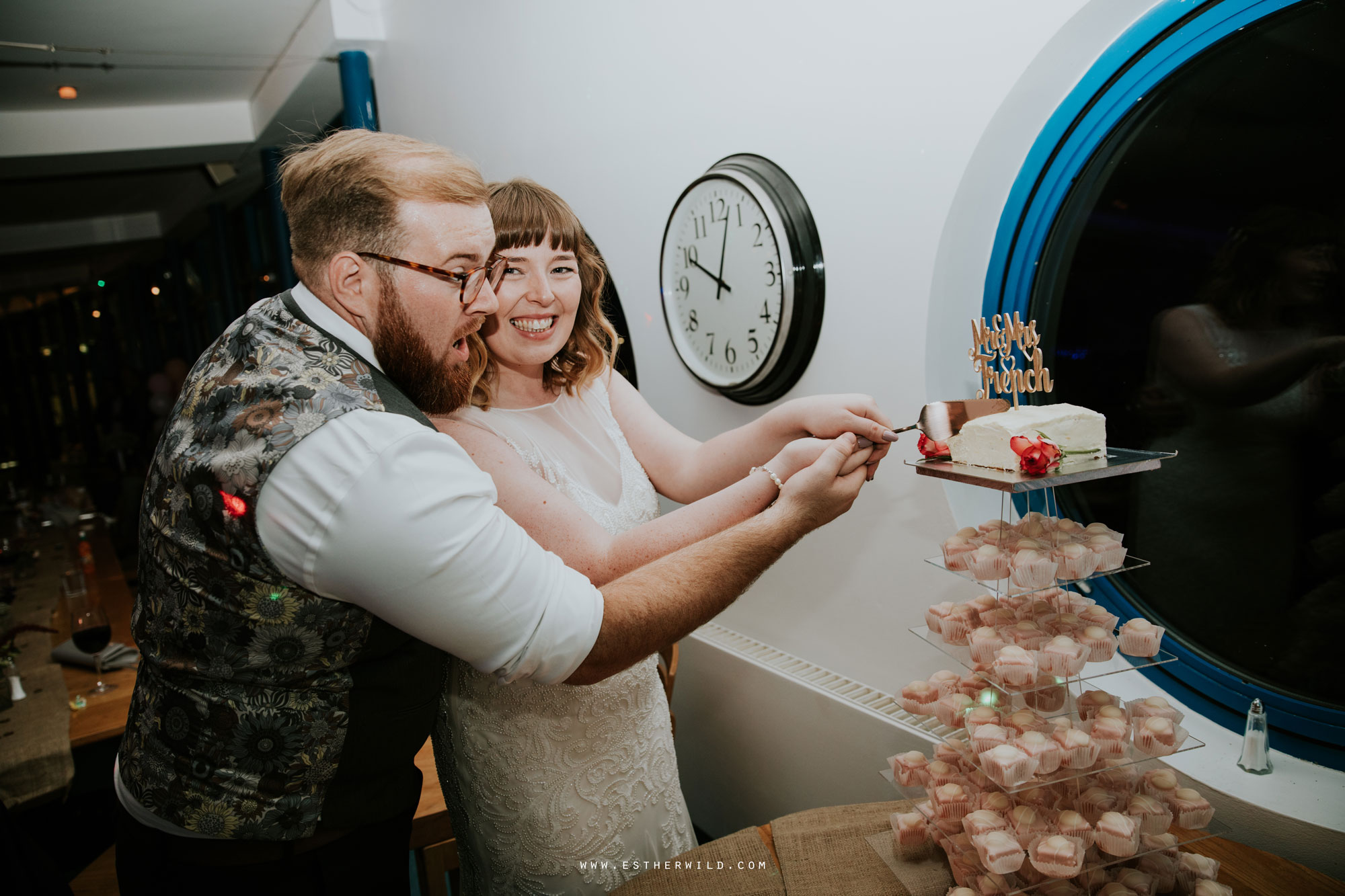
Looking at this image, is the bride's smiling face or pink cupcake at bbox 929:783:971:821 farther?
the bride's smiling face

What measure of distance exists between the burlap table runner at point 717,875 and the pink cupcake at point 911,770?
256 millimetres

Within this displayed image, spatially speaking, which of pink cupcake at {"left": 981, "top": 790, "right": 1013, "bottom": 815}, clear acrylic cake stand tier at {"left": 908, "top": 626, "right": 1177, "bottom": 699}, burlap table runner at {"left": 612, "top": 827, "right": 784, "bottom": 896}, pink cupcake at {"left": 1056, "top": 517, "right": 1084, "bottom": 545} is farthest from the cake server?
burlap table runner at {"left": 612, "top": 827, "right": 784, "bottom": 896}

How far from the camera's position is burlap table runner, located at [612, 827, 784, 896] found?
4.07 feet

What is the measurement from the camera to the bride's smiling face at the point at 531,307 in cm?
155

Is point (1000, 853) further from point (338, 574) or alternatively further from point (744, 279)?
point (744, 279)

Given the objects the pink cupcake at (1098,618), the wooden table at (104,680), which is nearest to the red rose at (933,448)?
the pink cupcake at (1098,618)

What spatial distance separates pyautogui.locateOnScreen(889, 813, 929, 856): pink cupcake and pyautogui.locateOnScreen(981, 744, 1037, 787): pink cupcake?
0.76ft

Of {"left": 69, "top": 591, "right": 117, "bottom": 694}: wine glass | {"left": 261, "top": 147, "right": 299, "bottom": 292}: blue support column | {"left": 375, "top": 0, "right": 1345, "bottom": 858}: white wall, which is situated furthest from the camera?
{"left": 261, "top": 147, "right": 299, "bottom": 292}: blue support column

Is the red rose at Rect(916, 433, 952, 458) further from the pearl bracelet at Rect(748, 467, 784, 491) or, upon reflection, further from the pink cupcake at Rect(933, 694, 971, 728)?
the pink cupcake at Rect(933, 694, 971, 728)

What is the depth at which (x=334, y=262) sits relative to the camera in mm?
1121

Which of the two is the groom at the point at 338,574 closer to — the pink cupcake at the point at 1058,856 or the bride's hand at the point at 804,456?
the bride's hand at the point at 804,456

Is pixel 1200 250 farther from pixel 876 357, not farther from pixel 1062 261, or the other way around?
pixel 876 357

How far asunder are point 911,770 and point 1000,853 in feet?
0.80

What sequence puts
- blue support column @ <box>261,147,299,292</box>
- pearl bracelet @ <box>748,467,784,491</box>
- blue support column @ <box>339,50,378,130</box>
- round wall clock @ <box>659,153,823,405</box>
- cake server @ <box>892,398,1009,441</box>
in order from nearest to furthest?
cake server @ <box>892,398,1009,441</box>
pearl bracelet @ <box>748,467,784,491</box>
round wall clock @ <box>659,153,823,405</box>
blue support column @ <box>339,50,378,130</box>
blue support column @ <box>261,147,299,292</box>
